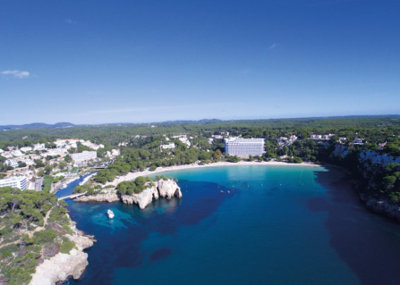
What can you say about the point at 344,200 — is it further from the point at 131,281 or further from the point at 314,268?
the point at 131,281

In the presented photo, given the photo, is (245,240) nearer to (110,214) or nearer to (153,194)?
(153,194)

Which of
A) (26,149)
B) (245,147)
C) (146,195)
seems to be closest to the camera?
(146,195)

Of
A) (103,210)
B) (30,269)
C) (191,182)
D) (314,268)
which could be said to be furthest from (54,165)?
(314,268)

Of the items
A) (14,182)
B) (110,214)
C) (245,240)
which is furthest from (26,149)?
(245,240)

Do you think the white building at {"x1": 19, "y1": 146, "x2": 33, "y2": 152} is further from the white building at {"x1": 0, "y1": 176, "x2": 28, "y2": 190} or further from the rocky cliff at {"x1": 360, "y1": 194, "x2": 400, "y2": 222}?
the rocky cliff at {"x1": 360, "y1": 194, "x2": 400, "y2": 222}

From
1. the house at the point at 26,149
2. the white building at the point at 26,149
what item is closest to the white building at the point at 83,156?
the house at the point at 26,149

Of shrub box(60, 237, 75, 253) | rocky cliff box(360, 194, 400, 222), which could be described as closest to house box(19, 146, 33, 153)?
shrub box(60, 237, 75, 253)

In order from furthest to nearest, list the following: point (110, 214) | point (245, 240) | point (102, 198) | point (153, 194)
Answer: point (153, 194) → point (102, 198) → point (110, 214) → point (245, 240)
